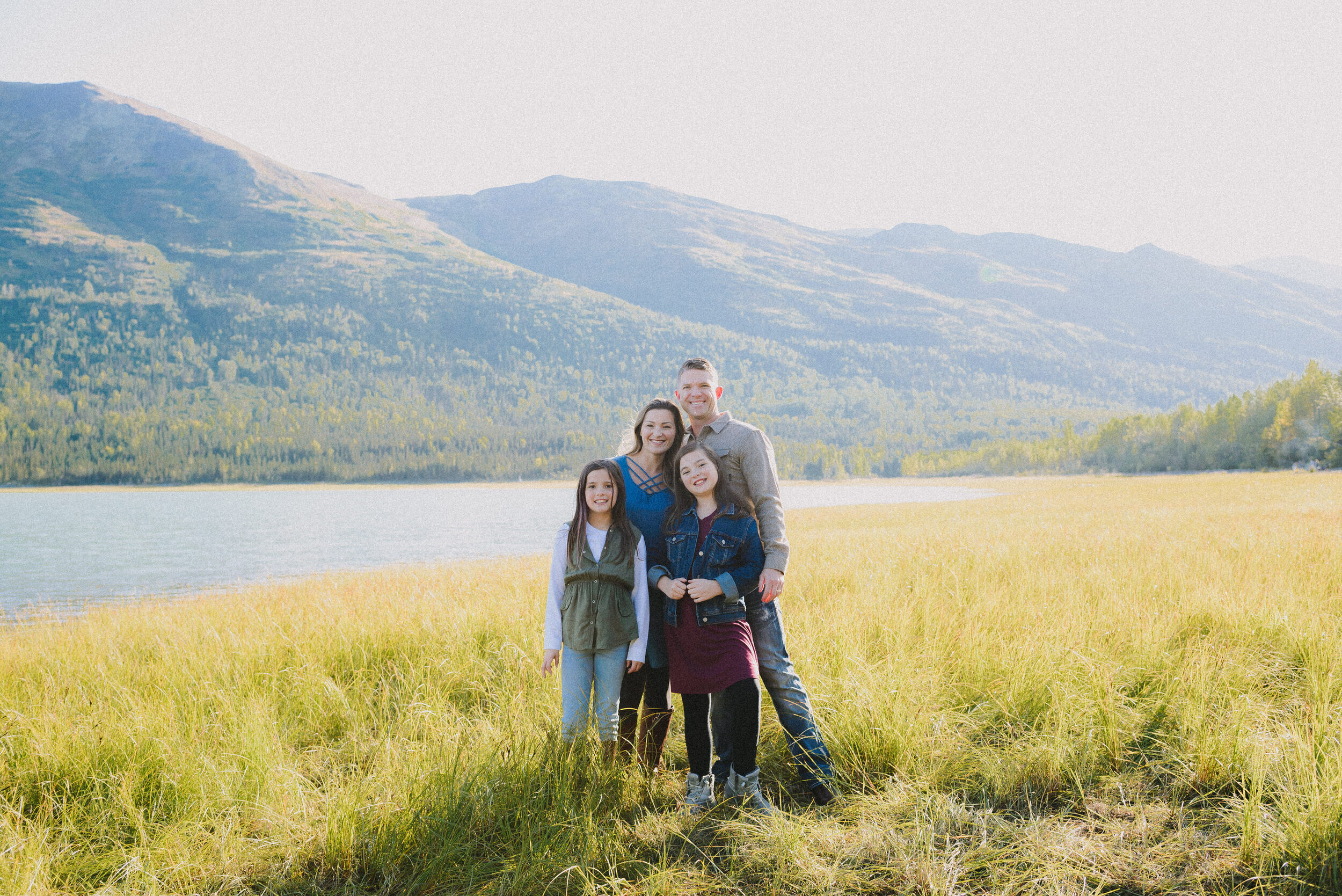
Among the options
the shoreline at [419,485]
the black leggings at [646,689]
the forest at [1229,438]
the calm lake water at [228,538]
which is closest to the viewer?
the black leggings at [646,689]

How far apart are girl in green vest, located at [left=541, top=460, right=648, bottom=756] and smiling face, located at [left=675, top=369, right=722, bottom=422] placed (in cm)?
52

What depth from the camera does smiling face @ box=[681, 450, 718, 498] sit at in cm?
354

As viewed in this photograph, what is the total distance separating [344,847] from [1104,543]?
10022 millimetres

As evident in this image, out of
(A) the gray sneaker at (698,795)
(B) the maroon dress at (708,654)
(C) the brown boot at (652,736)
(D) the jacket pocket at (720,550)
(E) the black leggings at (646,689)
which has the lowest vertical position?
(A) the gray sneaker at (698,795)

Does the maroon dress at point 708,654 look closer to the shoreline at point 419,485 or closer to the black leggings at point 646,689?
the black leggings at point 646,689

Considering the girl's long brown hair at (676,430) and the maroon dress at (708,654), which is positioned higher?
the girl's long brown hair at (676,430)

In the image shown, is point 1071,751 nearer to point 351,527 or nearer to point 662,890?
point 662,890

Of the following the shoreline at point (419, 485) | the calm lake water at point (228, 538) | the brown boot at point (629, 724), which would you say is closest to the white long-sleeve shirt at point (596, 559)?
the brown boot at point (629, 724)

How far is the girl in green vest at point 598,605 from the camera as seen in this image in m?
3.54

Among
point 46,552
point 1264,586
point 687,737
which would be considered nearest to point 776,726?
point 687,737

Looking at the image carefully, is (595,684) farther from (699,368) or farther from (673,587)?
(699,368)

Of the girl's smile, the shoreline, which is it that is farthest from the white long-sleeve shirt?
the shoreline

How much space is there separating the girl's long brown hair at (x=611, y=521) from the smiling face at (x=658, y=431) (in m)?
0.25

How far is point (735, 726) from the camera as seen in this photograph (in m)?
3.37
